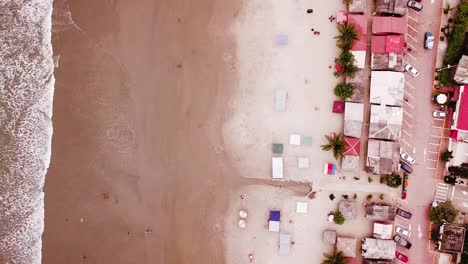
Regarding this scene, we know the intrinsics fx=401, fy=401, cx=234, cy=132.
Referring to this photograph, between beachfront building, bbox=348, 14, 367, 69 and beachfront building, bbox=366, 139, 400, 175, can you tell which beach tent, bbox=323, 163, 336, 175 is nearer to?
beachfront building, bbox=366, 139, 400, 175

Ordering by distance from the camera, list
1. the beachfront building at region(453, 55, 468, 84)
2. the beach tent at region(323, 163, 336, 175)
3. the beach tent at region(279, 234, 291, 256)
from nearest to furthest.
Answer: the beachfront building at region(453, 55, 468, 84), the beach tent at region(323, 163, 336, 175), the beach tent at region(279, 234, 291, 256)

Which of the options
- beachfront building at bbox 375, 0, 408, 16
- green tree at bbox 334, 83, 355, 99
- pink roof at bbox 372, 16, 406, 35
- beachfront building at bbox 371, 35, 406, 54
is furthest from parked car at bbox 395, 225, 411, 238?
beachfront building at bbox 375, 0, 408, 16

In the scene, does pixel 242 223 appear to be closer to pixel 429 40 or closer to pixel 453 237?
pixel 453 237

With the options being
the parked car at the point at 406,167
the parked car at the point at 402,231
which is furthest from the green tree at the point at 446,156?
the parked car at the point at 402,231

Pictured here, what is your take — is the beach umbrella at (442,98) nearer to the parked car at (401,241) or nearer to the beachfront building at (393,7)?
the beachfront building at (393,7)

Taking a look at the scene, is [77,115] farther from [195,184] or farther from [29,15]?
[195,184]

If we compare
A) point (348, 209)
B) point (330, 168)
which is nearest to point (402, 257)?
point (348, 209)
